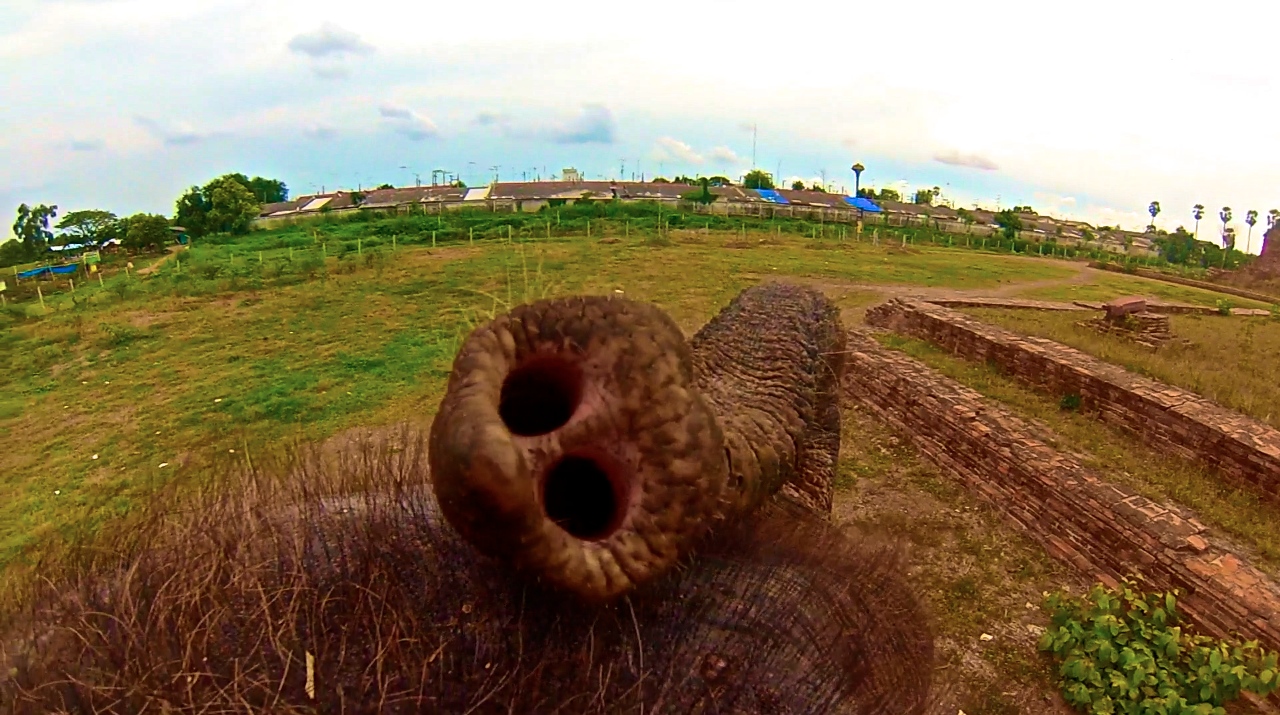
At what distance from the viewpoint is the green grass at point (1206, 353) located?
936 cm

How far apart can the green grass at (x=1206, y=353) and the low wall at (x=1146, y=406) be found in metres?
0.67

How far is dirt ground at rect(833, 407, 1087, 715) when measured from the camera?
15.2 ft

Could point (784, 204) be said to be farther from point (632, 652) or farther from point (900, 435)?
point (632, 652)

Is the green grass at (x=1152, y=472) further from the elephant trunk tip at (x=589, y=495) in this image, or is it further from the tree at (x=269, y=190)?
the tree at (x=269, y=190)

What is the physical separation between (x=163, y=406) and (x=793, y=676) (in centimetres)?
1204

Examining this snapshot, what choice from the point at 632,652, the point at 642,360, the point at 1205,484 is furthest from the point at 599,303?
the point at 1205,484

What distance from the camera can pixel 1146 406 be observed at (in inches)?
325

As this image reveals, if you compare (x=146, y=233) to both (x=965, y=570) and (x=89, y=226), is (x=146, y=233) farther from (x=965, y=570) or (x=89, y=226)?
(x=965, y=570)

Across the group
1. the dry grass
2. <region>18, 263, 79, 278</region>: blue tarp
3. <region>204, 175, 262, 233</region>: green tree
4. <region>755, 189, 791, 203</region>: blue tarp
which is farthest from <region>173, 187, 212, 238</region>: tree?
the dry grass

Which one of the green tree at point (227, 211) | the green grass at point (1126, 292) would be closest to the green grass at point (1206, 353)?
the green grass at point (1126, 292)

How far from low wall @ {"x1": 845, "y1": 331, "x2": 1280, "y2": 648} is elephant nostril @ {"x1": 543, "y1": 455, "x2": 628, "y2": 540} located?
5.45 meters

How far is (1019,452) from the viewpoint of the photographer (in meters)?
7.27

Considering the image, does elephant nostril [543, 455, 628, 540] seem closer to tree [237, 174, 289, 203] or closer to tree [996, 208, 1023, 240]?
tree [996, 208, 1023, 240]

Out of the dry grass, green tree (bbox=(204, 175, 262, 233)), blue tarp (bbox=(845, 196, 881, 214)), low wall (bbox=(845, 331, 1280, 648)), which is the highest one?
blue tarp (bbox=(845, 196, 881, 214))
